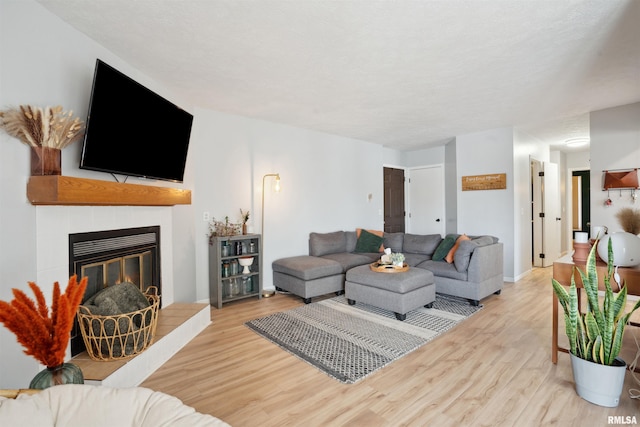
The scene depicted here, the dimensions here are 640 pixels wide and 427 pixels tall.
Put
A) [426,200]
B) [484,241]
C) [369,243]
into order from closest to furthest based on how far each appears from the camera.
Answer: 1. [484,241]
2. [369,243]
3. [426,200]

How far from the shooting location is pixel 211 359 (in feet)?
8.41

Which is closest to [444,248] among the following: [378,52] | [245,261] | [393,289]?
[393,289]

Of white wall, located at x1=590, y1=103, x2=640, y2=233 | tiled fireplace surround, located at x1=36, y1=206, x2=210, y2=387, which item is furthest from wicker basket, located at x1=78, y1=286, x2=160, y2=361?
white wall, located at x1=590, y1=103, x2=640, y2=233

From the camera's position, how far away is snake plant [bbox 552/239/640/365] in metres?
1.85

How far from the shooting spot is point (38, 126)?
183 cm

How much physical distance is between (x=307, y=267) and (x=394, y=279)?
1.16 metres

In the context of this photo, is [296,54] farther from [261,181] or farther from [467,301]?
[467,301]

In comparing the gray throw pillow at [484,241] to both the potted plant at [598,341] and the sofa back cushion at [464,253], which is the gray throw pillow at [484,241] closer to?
the sofa back cushion at [464,253]

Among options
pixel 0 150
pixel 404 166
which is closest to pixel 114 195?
pixel 0 150

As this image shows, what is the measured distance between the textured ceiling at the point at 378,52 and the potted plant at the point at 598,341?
167 centimetres

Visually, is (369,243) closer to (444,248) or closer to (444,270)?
(444,248)

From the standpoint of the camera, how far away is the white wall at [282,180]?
4012 mm

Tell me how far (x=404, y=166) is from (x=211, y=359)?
5.72 metres

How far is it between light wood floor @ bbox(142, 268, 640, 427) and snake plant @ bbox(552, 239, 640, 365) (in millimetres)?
323
